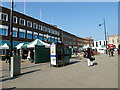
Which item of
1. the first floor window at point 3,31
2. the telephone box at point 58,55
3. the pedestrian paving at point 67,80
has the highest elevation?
the first floor window at point 3,31

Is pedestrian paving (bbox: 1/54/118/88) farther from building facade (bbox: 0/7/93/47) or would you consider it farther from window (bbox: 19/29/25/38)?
window (bbox: 19/29/25/38)

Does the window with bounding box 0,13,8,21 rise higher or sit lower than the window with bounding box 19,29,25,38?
higher

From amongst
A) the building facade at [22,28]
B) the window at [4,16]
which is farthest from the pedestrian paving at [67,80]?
the window at [4,16]

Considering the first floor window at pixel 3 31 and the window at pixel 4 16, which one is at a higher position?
the window at pixel 4 16

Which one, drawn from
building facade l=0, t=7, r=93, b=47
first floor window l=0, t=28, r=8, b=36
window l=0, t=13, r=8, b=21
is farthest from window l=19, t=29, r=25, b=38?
window l=0, t=13, r=8, b=21

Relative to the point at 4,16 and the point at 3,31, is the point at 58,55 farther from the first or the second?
the point at 4,16

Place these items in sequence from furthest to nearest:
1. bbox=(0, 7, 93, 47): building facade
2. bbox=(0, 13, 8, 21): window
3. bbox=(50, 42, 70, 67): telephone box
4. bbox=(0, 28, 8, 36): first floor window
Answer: bbox=(0, 7, 93, 47): building facade
bbox=(0, 13, 8, 21): window
bbox=(0, 28, 8, 36): first floor window
bbox=(50, 42, 70, 67): telephone box

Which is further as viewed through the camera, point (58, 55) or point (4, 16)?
point (4, 16)

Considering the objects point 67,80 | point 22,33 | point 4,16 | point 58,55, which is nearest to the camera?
point 67,80

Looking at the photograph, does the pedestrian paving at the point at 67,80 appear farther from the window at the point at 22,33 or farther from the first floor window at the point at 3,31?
the window at the point at 22,33

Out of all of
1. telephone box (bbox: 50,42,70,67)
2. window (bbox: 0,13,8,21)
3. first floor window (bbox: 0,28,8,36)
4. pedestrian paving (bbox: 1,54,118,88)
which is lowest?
pedestrian paving (bbox: 1,54,118,88)

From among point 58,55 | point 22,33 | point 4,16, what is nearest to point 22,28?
point 22,33

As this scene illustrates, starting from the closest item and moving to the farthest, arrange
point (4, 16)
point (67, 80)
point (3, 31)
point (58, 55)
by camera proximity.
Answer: point (67, 80) → point (58, 55) → point (3, 31) → point (4, 16)

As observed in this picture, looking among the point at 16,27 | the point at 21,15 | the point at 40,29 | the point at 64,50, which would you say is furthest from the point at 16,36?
the point at 64,50
